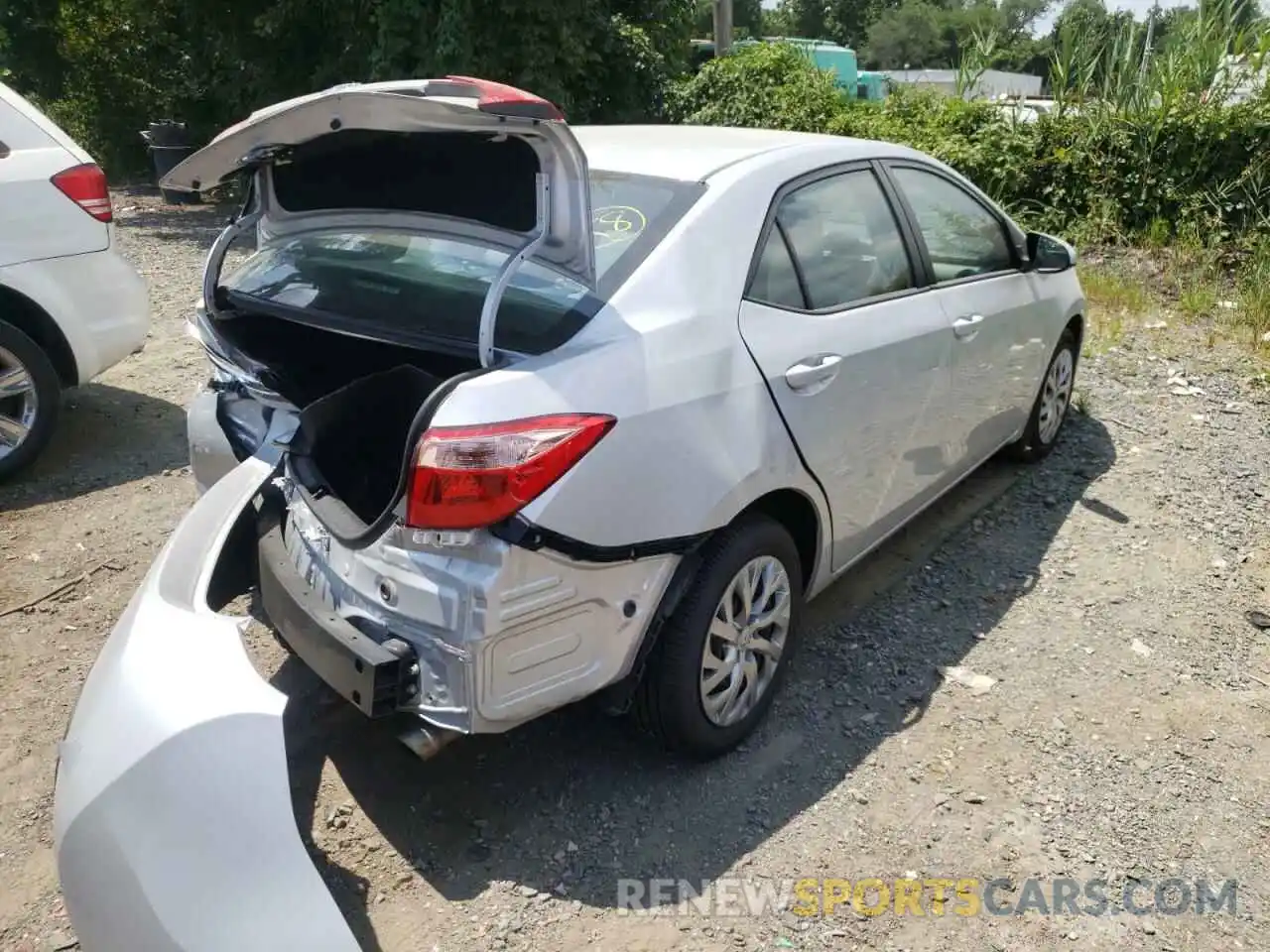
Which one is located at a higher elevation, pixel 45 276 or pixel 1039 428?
pixel 45 276

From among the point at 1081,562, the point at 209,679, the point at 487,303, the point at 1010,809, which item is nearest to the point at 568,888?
the point at 209,679

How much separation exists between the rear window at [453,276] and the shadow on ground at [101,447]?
2.08 meters

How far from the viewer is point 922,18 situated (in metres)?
63.3

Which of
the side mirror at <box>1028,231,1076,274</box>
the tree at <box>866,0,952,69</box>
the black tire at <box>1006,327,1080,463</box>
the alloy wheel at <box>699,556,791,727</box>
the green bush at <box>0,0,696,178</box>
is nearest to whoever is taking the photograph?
the alloy wheel at <box>699,556,791,727</box>

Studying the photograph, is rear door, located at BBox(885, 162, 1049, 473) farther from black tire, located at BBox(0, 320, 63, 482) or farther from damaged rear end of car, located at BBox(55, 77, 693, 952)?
black tire, located at BBox(0, 320, 63, 482)

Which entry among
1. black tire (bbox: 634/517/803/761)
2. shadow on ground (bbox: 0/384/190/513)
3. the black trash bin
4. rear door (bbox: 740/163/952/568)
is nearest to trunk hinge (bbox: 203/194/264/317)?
rear door (bbox: 740/163/952/568)

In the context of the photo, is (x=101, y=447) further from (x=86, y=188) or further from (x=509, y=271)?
(x=509, y=271)

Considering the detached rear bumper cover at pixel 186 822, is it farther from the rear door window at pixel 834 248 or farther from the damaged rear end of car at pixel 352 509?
the rear door window at pixel 834 248

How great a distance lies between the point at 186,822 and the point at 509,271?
4.47 feet

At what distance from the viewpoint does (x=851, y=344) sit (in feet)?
10.4

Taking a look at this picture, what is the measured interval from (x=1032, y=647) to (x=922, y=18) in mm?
68277

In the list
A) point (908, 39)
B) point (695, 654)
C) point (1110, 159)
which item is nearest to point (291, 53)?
point (1110, 159)

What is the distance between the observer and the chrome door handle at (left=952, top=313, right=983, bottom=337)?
376 cm

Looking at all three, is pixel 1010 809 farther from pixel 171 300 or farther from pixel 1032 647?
pixel 171 300
